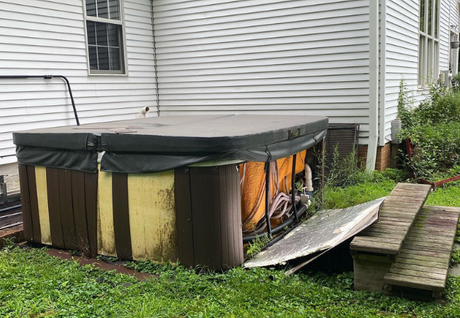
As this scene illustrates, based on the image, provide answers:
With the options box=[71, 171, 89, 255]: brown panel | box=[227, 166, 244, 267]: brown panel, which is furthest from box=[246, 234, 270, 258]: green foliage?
box=[71, 171, 89, 255]: brown panel

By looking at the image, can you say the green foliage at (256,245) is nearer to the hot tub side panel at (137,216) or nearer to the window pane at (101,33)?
the hot tub side panel at (137,216)

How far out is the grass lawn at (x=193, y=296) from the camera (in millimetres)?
3312

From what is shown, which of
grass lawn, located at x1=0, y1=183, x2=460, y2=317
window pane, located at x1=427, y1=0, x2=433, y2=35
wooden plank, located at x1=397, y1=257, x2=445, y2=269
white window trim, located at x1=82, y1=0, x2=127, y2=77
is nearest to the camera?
grass lawn, located at x1=0, y1=183, x2=460, y2=317

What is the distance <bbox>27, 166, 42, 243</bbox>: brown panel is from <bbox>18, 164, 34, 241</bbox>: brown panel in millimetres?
47

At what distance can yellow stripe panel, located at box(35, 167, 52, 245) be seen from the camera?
16.3 ft

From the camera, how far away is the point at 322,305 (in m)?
3.48

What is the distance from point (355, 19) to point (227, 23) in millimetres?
2586

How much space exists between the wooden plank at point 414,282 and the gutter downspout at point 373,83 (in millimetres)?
4129

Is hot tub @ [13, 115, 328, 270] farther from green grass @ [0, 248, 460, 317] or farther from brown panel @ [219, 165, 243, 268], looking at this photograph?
green grass @ [0, 248, 460, 317]

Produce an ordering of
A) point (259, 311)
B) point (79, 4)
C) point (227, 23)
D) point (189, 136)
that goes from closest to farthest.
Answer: point (259, 311), point (189, 136), point (79, 4), point (227, 23)

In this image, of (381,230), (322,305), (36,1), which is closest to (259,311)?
(322,305)

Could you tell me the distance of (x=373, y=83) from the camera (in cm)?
736

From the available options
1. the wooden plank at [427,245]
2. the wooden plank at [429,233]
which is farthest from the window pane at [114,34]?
the wooden plank at [427,245]

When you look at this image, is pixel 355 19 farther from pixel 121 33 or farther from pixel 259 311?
pixel 259 311
